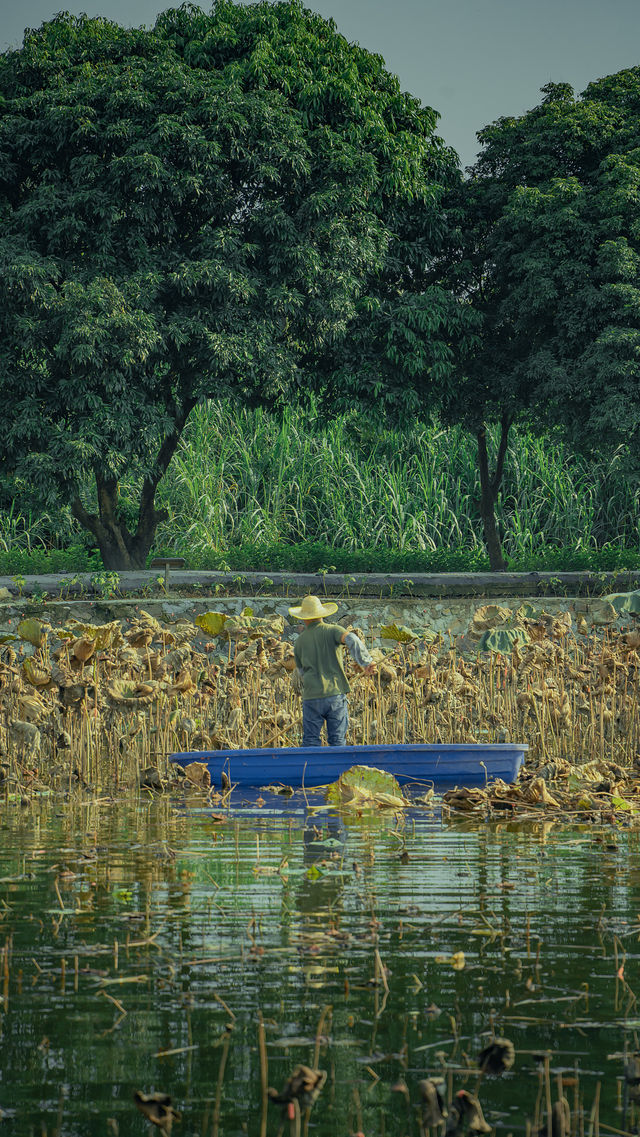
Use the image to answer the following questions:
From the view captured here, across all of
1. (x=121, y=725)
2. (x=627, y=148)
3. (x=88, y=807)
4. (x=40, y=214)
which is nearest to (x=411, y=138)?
(x=627, y=148)

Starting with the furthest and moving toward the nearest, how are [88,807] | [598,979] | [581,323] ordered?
1. [581,323]
2. [88,807]
3. [598,979]

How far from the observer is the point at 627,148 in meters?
31.6

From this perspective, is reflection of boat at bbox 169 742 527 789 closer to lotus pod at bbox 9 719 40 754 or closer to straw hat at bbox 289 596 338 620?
lotus pod at bbox 9 719 40 754

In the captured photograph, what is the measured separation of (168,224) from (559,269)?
8.15m

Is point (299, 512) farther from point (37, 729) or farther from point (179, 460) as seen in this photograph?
point (37, 729)

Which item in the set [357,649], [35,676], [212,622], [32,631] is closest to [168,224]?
[212,622]

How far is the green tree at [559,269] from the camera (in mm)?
29969

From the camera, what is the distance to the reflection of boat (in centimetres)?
1148

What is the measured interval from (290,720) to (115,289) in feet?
48.5

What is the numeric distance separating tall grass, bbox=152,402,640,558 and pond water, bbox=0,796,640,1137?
99.7 feet

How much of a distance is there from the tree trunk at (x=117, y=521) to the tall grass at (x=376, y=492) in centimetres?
638

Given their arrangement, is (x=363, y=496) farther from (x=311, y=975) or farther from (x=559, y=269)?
(x=311, y=975)

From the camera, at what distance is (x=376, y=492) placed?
4050 cm

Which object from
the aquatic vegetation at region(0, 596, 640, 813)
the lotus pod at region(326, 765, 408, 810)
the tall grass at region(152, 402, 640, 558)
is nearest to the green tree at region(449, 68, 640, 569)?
the tall grass at region(152, 402, 640, 558)
